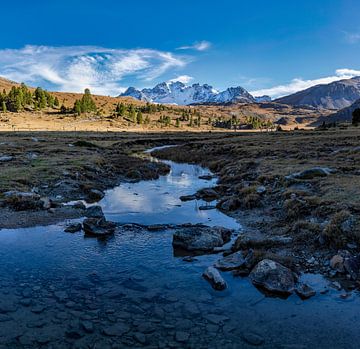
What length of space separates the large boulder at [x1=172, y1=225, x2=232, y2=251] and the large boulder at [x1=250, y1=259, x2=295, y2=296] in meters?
3.85

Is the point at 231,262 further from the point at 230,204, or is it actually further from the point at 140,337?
the point at 230,204

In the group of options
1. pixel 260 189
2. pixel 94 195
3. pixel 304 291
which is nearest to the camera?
pixel 304 291

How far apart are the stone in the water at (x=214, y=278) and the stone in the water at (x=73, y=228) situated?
9.15 meters

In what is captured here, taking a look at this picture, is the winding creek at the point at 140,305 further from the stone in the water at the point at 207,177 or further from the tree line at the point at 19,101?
the tree line at the point at 19,101

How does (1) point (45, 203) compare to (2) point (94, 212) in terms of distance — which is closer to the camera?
(2) point (94, 212)

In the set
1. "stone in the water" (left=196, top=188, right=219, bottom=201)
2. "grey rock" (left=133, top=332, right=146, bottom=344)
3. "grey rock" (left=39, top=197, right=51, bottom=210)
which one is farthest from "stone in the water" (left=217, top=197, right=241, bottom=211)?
"grey rock" (left=133, top=332, right=146, bottom=344)

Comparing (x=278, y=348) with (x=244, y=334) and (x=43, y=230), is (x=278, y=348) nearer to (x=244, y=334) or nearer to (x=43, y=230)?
(x=244, y=334)

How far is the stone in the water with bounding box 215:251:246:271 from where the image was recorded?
15.3 meters

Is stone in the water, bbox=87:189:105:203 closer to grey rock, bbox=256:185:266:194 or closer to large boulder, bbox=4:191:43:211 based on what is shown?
large boulder, bbox=4:191:43:211

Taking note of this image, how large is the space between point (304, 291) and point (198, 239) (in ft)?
20.6

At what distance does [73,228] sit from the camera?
20.5m

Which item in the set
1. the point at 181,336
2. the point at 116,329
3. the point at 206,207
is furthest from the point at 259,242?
the point at 206,207

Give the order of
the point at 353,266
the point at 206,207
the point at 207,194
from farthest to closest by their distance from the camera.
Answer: the point at 207,194, the point at 206,207, the point at 353,266

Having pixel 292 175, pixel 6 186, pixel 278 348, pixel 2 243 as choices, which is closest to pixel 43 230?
pixel 2 243
